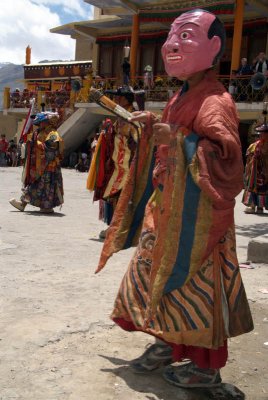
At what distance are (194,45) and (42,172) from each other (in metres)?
6.30

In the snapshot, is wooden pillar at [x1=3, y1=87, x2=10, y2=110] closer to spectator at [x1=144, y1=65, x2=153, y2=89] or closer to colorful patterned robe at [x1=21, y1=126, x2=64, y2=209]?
spectator at [x1=144, y1=65, x2=153, y2=89]

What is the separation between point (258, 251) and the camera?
Answer: 5.71 metres

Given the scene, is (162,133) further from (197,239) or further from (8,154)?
(8,154)

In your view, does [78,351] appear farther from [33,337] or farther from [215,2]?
[215,2]

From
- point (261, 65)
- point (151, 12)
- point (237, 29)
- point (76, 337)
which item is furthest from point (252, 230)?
point (151, 12)

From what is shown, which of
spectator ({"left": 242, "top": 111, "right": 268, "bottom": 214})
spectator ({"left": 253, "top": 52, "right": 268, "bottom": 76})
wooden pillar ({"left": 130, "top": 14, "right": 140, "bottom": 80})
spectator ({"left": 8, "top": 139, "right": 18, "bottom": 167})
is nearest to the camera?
spectator ({"left": 242, "top": 111, "right": 268, "bottom": 214})

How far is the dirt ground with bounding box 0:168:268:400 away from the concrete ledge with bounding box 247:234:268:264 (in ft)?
0.52

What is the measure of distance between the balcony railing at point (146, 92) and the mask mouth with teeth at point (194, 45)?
43.6 feet

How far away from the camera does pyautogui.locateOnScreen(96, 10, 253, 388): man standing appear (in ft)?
8.23

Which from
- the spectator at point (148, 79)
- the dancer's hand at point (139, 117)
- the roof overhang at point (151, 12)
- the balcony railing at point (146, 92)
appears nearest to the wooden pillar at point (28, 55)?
the balcony railing at point (146, 92)

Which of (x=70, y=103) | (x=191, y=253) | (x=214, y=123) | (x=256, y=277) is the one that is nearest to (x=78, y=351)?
(x=191, y=253)

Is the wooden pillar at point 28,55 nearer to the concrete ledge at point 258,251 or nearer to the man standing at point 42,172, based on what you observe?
the man standing at point 42,172

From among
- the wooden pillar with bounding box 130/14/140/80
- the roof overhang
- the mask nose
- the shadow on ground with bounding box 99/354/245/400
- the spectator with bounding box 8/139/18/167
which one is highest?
the roof overhang

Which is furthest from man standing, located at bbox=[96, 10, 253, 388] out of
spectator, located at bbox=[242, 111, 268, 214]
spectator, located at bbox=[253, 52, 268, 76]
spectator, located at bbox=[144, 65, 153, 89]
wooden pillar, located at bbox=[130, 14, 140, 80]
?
wooden pillar, located at bbox=[130, 14, 140, 80]
